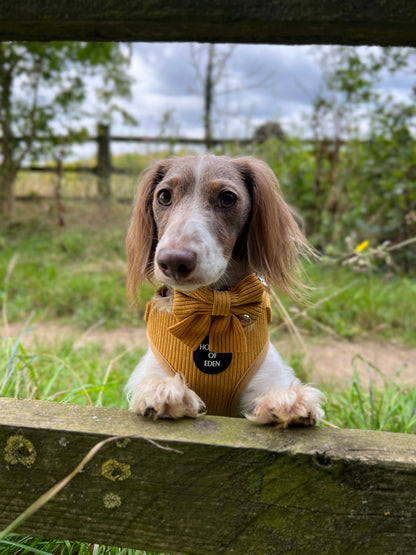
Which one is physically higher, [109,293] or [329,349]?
[109,293]

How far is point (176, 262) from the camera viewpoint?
158 centimetres

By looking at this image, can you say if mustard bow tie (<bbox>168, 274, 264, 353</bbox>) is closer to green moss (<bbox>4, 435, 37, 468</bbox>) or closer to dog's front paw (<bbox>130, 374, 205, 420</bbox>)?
dog's front paw (<bbox>130, 374, 205, 420</bbox>)

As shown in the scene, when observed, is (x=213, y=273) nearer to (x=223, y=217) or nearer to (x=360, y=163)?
(x=223, y=217)

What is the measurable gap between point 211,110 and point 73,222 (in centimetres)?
364

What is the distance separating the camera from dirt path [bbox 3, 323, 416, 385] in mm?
4062

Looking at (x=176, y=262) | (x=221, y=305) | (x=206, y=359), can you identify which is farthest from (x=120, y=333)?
(x=176, y=262)

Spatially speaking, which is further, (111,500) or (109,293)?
(109,293)

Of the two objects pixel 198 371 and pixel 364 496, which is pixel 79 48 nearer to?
pixel 198 371

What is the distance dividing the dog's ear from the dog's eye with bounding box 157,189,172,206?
352 mm

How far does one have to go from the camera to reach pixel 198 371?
6.10 feet

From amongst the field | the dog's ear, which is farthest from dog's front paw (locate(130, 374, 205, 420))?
the dog's ear

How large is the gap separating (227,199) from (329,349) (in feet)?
9.78

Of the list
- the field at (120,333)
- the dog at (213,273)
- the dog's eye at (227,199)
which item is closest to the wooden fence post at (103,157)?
the field at (120,333)

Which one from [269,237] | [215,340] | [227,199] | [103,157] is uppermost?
[103,157]
